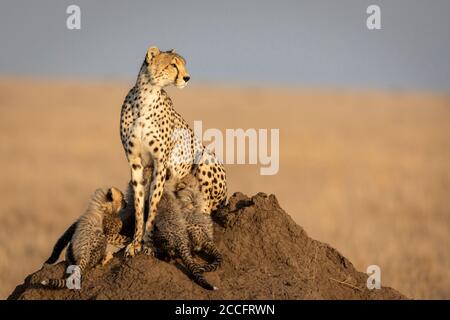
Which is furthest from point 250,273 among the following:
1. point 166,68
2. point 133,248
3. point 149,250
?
point 166,68

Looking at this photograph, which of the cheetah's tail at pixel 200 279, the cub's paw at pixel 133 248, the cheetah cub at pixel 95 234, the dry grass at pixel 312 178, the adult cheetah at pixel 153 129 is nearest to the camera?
the cheetah's tail at pixel 200 279

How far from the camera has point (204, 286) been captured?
13.4ft

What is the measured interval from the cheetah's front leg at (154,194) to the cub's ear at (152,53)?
2.40 ft

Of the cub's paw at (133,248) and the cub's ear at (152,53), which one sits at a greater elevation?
the cub's ear at (152,53)

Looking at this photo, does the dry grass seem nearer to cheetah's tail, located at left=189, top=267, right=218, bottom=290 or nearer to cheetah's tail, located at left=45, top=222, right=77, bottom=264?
cheetah's tail, located at left=45, top=222, right=77, bottom=264

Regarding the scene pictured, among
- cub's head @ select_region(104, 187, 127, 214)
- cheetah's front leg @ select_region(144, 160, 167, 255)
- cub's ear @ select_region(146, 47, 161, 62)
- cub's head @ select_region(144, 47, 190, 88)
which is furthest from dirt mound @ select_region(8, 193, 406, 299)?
cub's ear @ select_region(146, 47, 161, 62)

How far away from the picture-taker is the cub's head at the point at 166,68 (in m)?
5.19

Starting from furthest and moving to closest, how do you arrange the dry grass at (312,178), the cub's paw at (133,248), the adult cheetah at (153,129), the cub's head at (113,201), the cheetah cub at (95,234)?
1. the dry grass at (312,178)
2. the adult cheetah at (153,129)
3. the cub's head at (113,201)
4. the cub's paw at (133,248)
5. the cheetah cub at (95,234)

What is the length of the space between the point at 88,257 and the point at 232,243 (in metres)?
0.86

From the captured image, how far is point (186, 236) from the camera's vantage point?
4.41 m

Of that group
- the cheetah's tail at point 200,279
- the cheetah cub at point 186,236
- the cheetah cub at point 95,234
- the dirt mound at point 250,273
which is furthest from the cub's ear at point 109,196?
the cheetah's tail at point 200,279

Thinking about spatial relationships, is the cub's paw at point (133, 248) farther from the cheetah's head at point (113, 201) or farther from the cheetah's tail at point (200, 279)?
the cheetah's tail at point (200, 279)

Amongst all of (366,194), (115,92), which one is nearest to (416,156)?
(366,194)

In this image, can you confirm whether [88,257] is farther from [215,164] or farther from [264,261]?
[215,164]
